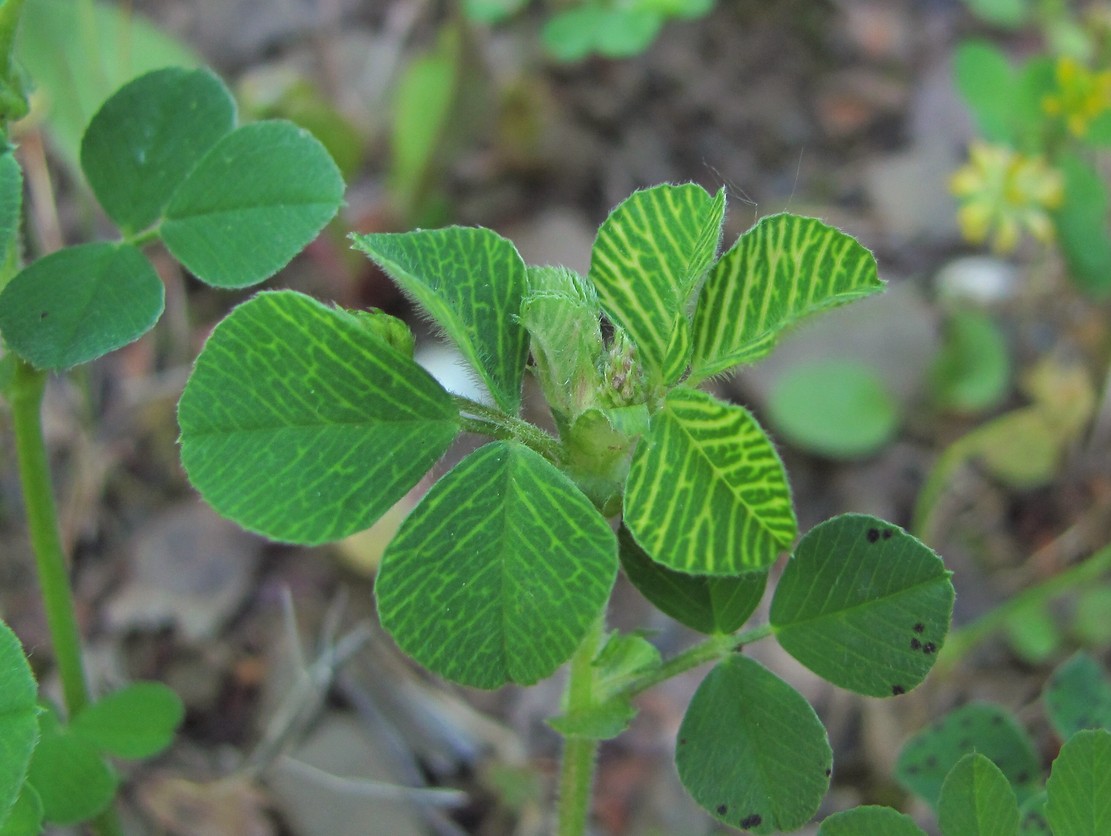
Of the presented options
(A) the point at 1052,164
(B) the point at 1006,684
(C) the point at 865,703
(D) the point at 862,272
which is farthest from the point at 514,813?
(A) the point at 1052,164

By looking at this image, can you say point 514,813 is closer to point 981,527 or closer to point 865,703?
point 865,703

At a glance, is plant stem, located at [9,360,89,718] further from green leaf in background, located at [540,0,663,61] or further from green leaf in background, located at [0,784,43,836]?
green leaf in background, located at [540,0,663,61]

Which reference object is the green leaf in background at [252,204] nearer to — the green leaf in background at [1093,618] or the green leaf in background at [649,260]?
the green leaf in background at [649,260]

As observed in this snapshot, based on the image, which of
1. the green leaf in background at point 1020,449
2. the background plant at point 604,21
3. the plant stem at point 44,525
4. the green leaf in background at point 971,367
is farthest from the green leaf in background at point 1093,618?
the plant stem at point 44,525

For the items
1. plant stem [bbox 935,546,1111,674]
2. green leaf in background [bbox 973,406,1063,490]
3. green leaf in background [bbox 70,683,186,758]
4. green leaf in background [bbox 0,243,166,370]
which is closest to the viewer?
green leaf in background [bbox 0,243,166,370]

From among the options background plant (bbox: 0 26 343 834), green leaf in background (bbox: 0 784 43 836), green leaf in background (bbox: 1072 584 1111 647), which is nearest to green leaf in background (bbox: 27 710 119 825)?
background plant (bbox: 0 26 343 834)
